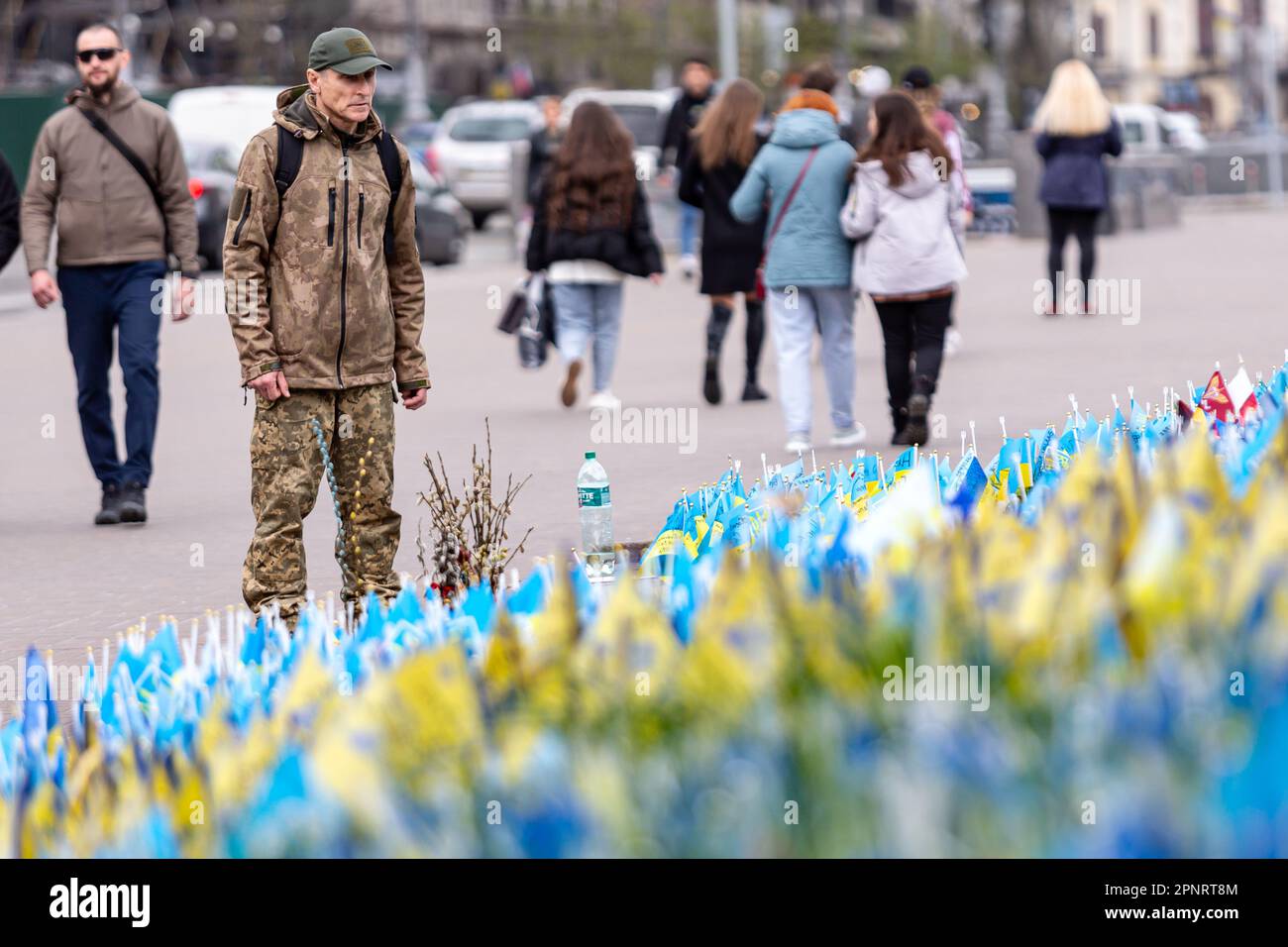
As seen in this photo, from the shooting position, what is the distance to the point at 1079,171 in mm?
16906

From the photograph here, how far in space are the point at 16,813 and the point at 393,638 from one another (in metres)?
1.03

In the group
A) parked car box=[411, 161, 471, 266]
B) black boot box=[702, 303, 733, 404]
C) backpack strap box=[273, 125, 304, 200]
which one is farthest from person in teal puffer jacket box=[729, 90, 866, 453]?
parked car box=[411, 161, 471, 266]

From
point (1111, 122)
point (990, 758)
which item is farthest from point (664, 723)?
point (1111, 122)

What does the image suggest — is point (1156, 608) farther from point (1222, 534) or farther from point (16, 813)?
point (16, 813)

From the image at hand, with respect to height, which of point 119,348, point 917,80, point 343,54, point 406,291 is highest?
point 917,80

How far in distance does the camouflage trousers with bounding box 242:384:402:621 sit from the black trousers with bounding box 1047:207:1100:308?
1105cm

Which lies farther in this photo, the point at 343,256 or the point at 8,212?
the point at 8,212

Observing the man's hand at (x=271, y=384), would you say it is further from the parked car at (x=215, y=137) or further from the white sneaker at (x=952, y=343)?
Answer: the parked car at (x=215, y=137)

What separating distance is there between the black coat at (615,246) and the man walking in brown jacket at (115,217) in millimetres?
3255

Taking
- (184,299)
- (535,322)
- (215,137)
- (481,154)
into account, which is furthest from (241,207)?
(481,154)

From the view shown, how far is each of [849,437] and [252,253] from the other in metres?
4.87

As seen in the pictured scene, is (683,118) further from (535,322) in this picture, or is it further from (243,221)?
(243,221)

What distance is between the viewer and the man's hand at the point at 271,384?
21.0ft
